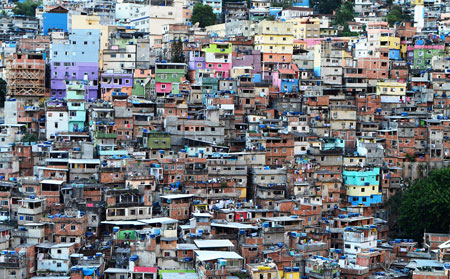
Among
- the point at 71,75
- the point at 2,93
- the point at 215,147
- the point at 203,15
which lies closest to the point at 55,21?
the point at 71,75

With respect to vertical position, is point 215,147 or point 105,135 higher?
point 105,135

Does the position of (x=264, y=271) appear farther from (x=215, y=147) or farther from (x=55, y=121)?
(x=55, y=121)

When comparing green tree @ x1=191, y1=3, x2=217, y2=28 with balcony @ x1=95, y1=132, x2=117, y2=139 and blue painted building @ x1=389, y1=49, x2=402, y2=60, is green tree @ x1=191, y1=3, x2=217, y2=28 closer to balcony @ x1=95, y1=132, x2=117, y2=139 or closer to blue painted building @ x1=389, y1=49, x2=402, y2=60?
blue painted building @ x1=389, y1=49, x2=402, y2=60

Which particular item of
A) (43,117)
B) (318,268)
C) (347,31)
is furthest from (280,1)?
(318,268)

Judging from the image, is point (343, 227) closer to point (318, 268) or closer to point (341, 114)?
point (318, 268)

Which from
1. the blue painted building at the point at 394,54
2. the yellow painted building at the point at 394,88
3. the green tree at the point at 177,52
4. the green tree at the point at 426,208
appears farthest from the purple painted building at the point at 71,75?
the blue painted building at the point at 394,54

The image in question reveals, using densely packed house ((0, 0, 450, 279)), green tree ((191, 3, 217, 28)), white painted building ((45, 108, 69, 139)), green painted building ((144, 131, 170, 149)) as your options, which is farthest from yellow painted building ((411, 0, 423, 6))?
white painted building ((45, 108, 69, 139))
